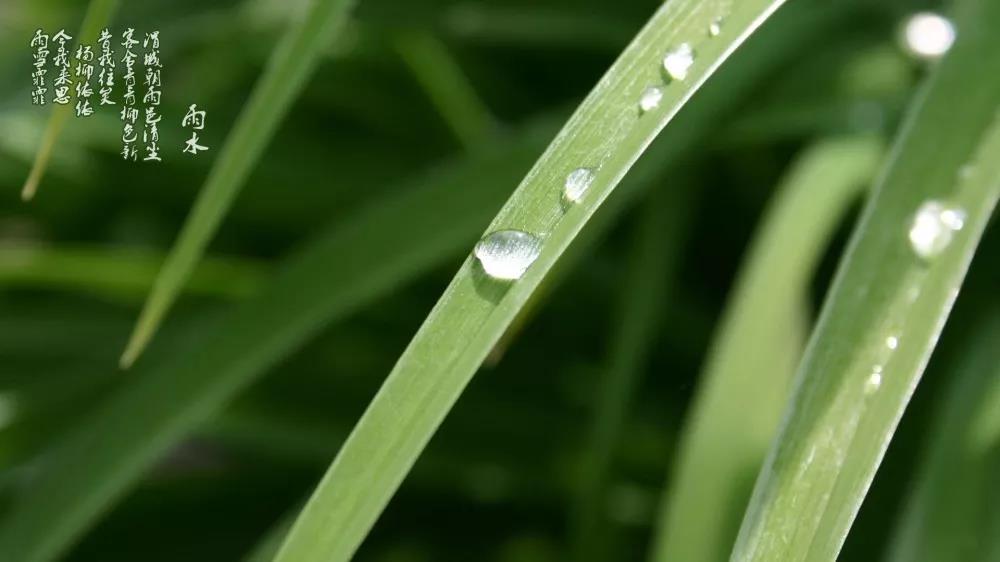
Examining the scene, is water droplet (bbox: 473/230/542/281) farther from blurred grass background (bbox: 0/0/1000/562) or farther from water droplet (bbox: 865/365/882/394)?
blurred grass background (bbox: 0/0/1000/562)

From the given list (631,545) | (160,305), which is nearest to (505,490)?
(631,545)

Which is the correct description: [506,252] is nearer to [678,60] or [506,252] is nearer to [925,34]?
[678,60]

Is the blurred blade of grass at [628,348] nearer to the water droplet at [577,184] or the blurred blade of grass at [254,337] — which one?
the blurred blade of grass at [254,337]

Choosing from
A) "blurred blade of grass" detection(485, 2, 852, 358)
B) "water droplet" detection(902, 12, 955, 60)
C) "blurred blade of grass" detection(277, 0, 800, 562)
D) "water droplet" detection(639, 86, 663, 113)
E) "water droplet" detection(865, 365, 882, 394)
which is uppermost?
"water droplet" detection(902, 12, 955, 60)

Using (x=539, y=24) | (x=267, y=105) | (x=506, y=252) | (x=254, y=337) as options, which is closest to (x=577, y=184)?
(x=506, y=252)

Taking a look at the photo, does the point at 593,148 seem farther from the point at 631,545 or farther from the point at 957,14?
the point at 631,545

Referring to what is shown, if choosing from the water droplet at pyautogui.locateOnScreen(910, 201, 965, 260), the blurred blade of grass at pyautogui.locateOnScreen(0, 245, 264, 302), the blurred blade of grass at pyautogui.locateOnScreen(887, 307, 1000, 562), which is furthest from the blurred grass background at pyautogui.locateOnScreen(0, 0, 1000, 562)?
the water droplet at pyautogui.locateOnScreen(910, 201, 965, 260)
